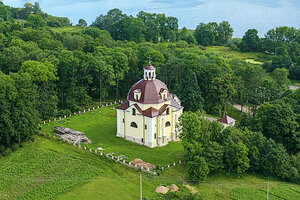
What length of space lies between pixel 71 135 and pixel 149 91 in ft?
39.0

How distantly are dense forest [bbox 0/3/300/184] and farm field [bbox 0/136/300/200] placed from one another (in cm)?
175

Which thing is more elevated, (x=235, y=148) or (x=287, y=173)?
(x=235, y=148)

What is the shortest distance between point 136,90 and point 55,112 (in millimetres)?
15684

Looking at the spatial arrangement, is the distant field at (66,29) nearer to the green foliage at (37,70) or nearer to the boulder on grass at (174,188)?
the green foliage at (37,70)

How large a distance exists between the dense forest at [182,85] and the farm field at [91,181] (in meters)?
1.75

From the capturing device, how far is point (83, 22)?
392 ft

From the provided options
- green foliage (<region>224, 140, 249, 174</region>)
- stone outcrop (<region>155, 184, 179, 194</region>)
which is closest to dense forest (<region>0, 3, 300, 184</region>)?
green foliage (<region>224, 140, 249, 174</region>)

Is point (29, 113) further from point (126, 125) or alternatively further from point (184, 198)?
point (184, 198)

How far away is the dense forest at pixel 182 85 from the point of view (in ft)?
128

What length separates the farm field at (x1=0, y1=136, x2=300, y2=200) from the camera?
33.3 m

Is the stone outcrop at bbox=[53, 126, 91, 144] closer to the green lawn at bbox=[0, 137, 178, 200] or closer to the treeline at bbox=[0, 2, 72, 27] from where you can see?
the green lawn at bbox=[0, 137, 178, 200]

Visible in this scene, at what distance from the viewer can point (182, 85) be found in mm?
58312

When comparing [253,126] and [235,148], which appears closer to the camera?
[235,148]

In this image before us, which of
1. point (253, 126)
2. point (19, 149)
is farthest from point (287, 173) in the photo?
point (19, 149)
